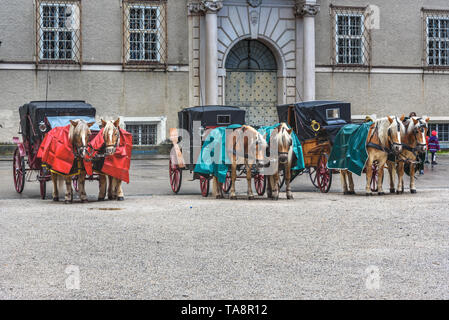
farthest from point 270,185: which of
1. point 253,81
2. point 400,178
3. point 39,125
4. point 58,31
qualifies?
point 253,81

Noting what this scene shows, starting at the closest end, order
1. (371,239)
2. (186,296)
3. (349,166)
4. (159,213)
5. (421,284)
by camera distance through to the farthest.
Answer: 1. (186,296)
2. (421,284)
3. (371,239)
4. (159,213)
5. (349,166)

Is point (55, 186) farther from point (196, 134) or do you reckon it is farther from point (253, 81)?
point (253, 81)

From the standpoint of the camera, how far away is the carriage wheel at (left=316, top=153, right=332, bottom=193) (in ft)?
58.3

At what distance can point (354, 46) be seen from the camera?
32469 millimetres

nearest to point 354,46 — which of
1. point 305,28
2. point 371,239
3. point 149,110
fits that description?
point 305,28

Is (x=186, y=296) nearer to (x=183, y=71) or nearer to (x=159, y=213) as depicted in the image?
(x=159, y=213)

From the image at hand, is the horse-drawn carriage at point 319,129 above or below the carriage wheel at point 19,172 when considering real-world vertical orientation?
above

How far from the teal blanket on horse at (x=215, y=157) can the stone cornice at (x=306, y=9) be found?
16.3 meters

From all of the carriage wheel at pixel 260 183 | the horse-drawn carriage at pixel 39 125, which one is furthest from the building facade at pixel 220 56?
the carriage wheel at pixel 260 183

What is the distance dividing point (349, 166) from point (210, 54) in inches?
559

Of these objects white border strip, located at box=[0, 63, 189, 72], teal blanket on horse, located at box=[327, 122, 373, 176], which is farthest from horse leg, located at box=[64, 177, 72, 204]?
white border strip, located at box=[0, 63, 189, 72]

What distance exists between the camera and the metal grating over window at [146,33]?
29.8 meters

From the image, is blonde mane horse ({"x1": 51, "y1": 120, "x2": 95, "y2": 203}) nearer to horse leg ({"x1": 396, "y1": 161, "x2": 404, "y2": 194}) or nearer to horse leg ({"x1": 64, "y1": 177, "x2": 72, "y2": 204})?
horse leg ({"x1": 64, "y1": 177, "x2": 72, "y2": 204})

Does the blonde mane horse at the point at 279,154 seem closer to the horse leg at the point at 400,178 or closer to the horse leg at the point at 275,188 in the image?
the horse leg at the point at 275,188
